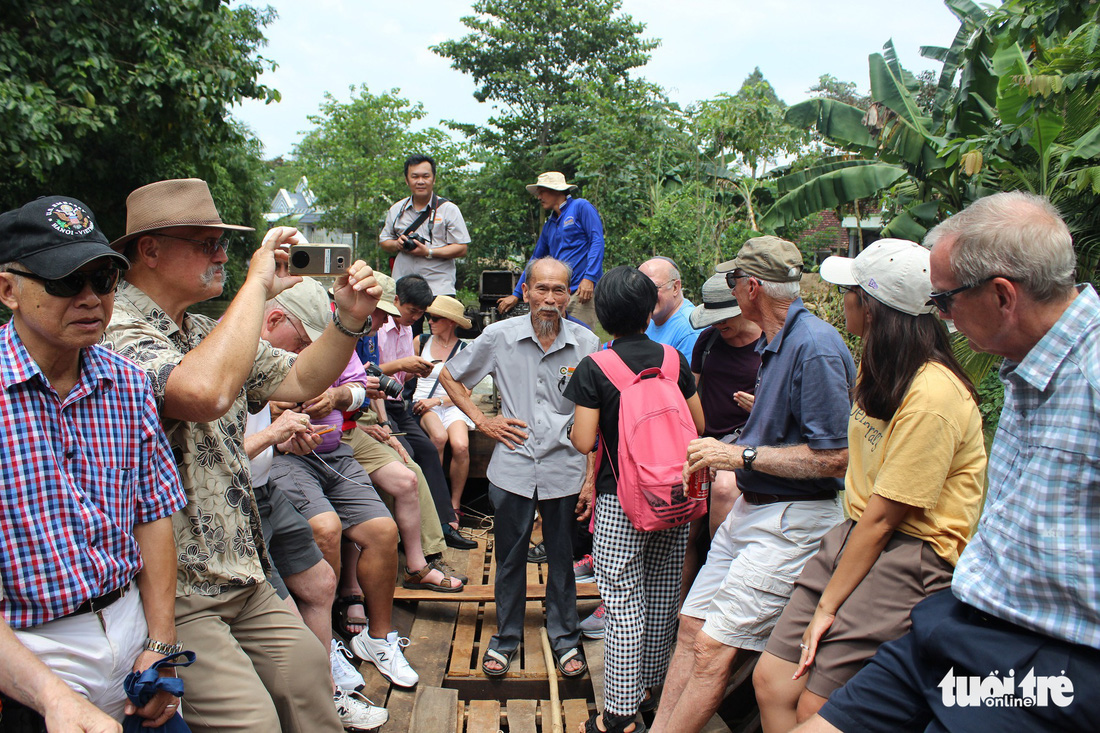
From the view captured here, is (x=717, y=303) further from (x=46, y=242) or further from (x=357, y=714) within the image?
(x=46, y=242)

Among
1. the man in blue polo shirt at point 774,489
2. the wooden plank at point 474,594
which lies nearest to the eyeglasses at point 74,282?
the man in blue polo shirt at point 774,489

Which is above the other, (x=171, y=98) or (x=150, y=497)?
(x=171, y=98)

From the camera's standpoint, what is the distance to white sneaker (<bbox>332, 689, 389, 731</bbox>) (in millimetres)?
3229

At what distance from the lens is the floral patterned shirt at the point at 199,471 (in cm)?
215

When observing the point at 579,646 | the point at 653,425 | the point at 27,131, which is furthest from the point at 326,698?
the point at 27,131

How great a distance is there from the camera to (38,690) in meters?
1.67

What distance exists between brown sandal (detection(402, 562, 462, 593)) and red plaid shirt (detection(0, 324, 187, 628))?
273 centimetres

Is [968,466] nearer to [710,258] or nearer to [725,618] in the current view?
[725,618]

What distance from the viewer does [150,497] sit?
2.00 metres

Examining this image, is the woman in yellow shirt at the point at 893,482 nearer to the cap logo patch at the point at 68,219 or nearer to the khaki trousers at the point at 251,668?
the khaki trousers at the point at 251,668

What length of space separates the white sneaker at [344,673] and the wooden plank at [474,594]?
0.89m

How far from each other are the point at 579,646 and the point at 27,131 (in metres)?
7.85

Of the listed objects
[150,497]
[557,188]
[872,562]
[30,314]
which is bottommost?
[872,562]

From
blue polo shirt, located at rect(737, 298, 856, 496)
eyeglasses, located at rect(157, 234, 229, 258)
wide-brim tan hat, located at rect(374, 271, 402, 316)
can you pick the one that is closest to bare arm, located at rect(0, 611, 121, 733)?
eyeglasses, located at rect(157, 234, 229, 258)
